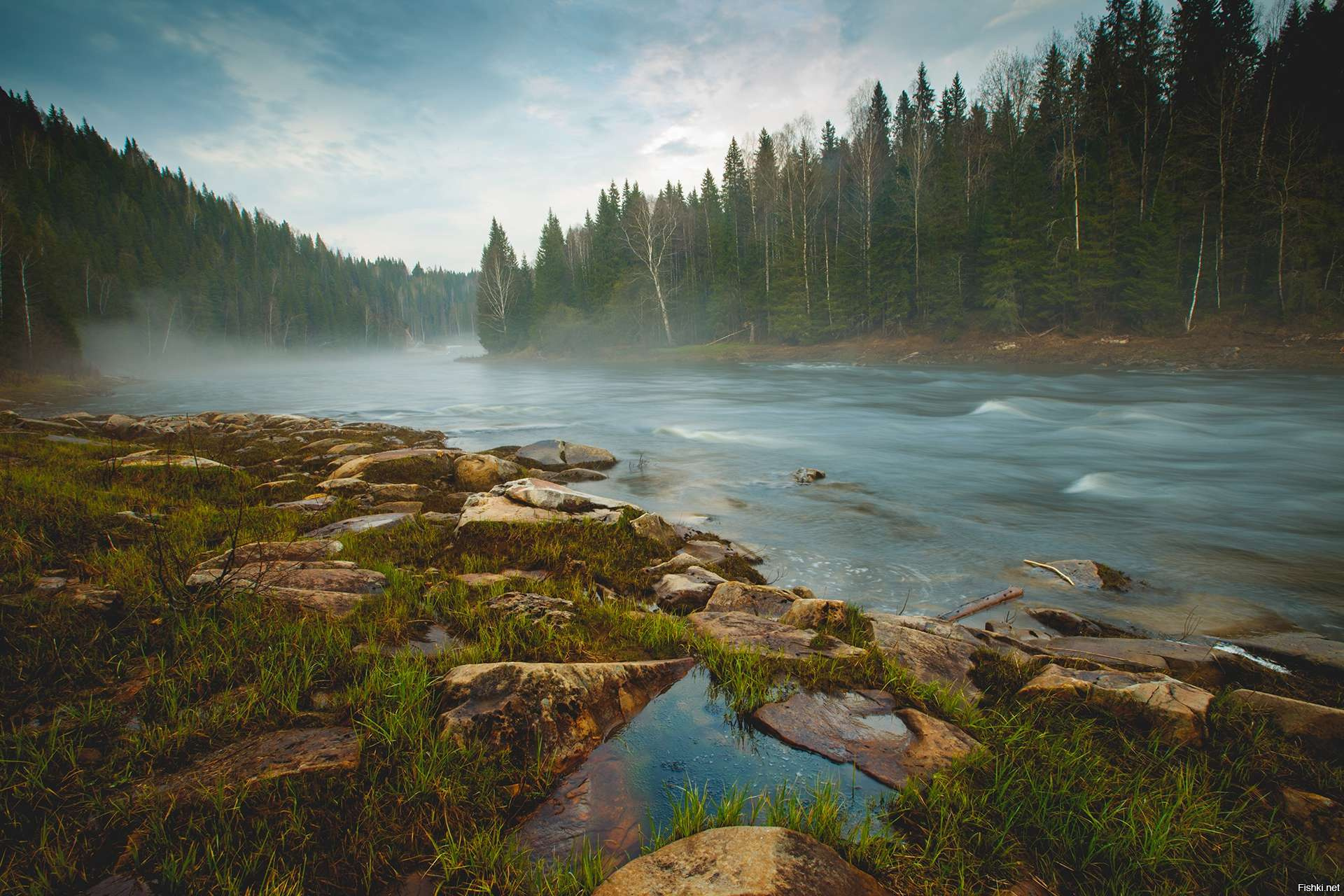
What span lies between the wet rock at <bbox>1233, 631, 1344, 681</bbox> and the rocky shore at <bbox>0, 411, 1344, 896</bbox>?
0.03m

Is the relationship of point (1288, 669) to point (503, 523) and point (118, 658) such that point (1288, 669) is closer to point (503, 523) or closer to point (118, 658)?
point (503, 523)

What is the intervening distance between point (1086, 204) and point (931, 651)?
3989 centimetres

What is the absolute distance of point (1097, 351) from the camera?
97.8 ft

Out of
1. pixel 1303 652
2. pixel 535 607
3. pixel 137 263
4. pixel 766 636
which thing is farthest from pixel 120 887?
pixel 137 263

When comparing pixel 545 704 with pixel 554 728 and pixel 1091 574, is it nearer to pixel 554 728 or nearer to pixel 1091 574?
pixel 554 728

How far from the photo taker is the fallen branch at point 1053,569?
577 centimetres

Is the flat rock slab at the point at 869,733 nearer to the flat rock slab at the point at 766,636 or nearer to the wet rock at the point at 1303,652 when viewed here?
the flat rock slab at the point at 766,636

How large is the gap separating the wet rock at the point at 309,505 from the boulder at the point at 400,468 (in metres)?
1.24

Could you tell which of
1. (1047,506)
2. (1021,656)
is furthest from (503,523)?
(1047,506)

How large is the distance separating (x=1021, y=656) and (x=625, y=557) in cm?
310

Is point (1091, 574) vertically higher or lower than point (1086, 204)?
lower

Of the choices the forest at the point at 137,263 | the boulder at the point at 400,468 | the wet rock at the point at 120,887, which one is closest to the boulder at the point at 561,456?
the boulder at the point at 400,468

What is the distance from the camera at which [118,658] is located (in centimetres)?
264

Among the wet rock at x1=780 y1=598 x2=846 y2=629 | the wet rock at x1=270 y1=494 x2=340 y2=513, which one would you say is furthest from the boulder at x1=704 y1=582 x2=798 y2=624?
the wet rock at x1=270 y1=494 x2=340 y2=513
